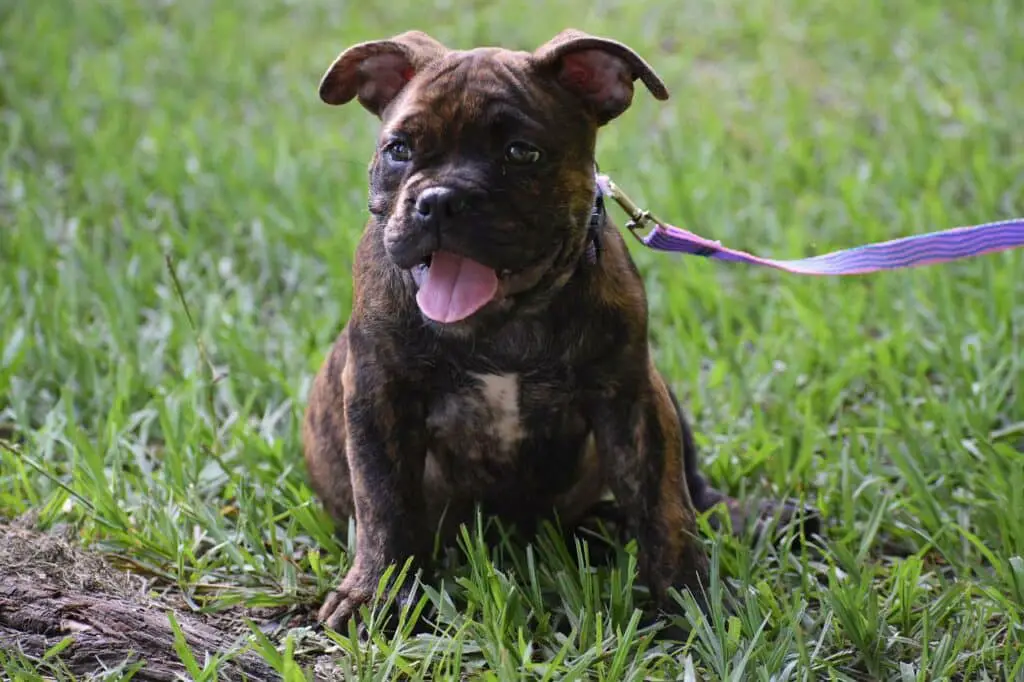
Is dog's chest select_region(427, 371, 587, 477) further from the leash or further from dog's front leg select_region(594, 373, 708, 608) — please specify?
the leash

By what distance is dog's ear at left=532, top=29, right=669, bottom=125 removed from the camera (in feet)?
11.1

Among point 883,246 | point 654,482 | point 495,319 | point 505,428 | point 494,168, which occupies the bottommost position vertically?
point 654,482

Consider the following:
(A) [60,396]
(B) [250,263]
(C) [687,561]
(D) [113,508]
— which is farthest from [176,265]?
(C) [687,561]

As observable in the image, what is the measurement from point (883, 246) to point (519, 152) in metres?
1.27

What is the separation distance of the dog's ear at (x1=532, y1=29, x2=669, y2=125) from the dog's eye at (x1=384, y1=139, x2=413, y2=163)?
38 centimetres

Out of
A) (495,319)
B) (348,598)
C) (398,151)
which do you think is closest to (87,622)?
(348,598)

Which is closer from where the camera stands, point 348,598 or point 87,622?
point 87,622

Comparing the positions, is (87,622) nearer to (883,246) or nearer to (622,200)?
(622,200)

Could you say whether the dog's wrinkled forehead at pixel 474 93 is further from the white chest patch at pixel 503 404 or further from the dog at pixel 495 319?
the white chest patch at pixel 503 404

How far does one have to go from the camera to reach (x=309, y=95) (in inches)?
320

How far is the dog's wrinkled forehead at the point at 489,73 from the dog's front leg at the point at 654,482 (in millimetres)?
725

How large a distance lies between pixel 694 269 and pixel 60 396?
8.33ft

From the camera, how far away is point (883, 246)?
4020 mm

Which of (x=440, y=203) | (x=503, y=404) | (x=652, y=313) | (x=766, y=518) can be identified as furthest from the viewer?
(x=652, y=313)
